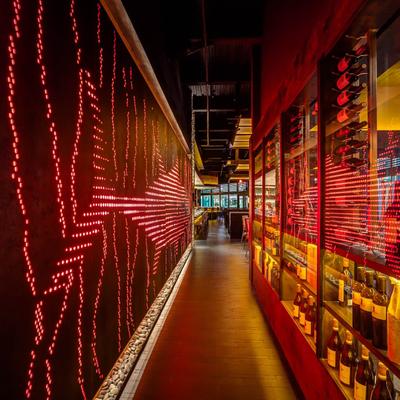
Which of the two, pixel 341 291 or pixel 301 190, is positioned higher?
pixel 301 190

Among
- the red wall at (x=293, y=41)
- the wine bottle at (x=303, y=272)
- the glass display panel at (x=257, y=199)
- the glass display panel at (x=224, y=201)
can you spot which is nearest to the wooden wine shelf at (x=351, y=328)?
the wine bottle at (x=303, y=272)

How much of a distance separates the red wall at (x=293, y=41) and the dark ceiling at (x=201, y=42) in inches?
18.5

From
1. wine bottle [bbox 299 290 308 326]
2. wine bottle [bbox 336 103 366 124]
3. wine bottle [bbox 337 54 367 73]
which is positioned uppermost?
wine bottle [bbox 337 54 367 73]

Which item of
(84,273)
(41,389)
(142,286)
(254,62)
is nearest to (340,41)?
(84,273)

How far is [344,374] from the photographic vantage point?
5.45 ft

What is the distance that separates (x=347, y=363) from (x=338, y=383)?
0.41 ft

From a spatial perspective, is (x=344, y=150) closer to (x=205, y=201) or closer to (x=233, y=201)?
(x=233, y=201)

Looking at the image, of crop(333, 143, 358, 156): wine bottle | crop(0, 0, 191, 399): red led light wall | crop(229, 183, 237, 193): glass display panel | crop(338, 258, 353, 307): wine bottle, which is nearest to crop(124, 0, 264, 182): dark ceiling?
crop(0, 0, 191, 399): red led light wall

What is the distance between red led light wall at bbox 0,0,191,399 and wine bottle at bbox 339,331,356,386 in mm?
1451

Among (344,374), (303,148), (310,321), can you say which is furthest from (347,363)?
(303,148)

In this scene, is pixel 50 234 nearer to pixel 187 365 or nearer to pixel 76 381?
pixel 76 381

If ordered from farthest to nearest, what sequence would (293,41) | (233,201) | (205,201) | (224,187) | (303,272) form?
1. (205,201)
2. (224,187)
3. (233,201)
4. (293,41)
5. (303,272)

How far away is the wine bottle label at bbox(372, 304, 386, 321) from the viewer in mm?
1425

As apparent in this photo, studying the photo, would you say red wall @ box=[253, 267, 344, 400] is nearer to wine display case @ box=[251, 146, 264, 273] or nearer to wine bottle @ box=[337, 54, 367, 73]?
wine display case @ box=[251, 146, 264, 273]
